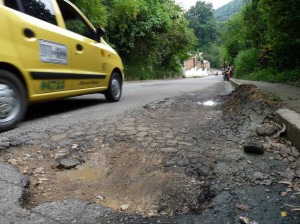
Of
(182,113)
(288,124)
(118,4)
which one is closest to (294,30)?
(182,113)

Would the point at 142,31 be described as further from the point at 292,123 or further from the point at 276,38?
the point at 292,123

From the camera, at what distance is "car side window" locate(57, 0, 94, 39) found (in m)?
4.79

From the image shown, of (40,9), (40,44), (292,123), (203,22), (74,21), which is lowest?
(292,123)

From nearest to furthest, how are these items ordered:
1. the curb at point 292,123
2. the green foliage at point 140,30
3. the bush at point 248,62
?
the curb at point 292,123 < the bush at point 248,62 < the green foliage at point 140,30

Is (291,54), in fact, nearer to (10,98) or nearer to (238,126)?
(238,126)

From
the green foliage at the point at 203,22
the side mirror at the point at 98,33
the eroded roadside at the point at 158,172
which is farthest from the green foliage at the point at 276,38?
the green foliage at the point at 203,22

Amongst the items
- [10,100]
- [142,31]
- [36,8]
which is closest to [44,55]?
[36,8]

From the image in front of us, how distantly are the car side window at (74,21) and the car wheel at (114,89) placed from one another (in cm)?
104

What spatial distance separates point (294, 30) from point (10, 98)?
8101mm

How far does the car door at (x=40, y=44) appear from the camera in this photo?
12.2 feet

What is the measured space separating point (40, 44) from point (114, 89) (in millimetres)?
2390

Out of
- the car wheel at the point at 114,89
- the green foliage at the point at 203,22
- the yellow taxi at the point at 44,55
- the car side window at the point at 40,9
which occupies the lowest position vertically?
the car wheel at the point at 114,89

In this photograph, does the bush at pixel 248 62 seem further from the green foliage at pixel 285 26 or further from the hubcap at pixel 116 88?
the hubcap at pixel 116 88

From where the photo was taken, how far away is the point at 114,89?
6250 millimetres
